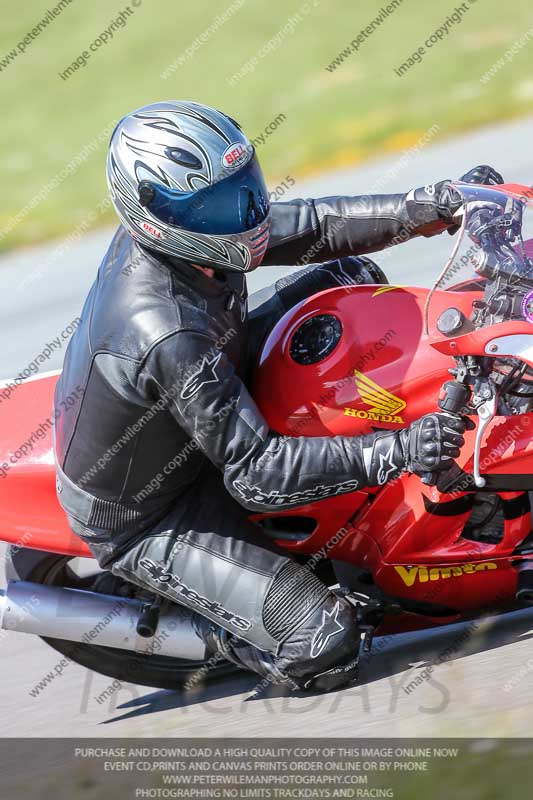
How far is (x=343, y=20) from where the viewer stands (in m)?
14.7

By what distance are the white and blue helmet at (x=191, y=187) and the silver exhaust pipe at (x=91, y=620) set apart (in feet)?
4.30

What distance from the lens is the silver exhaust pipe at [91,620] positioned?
366cm

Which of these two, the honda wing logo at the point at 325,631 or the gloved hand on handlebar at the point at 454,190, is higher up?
the gloved hand on handlebar at the point at 454,190

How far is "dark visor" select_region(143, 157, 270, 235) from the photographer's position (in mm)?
3021

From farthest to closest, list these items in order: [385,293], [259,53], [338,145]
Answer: [259,53] < [338,145] < [385,293]

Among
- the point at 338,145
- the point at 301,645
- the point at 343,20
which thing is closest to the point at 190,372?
the point at 301,645

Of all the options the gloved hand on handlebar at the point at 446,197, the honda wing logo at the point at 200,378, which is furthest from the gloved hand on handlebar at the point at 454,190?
the honda wing logo at the point at 200,378

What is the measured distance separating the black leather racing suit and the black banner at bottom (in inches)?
16.3

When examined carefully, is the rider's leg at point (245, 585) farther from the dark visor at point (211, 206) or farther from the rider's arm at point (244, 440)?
the dark visor at point (211, 206)

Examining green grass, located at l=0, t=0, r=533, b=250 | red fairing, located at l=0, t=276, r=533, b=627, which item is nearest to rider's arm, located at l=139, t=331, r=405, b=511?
red fairing, located at l=0, t=276, r=533, b=627

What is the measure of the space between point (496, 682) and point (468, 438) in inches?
28.6

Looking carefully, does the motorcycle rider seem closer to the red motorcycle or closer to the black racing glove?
the black racing glove

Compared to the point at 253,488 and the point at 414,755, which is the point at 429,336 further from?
the point at 414,755

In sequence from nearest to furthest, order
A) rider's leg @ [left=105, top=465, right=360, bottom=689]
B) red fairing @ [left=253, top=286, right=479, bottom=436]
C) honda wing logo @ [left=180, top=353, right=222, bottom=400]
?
honda wing logo @ [left=180, top=353, right=222, bottom=400]
red fairing @ [left=253, top=286, right=479, bottom=436]
rider's leg @ [left=105, top=465, right=360, bottom=689]
